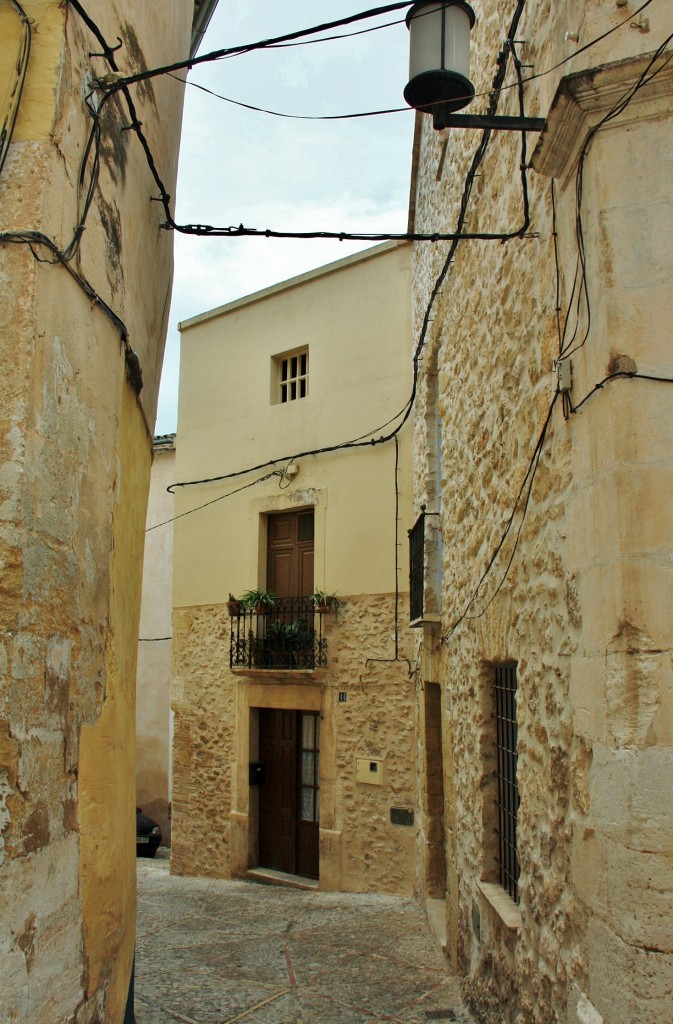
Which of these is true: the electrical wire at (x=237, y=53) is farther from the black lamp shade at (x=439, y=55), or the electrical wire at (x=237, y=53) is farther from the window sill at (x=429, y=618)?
the window sill at (x=429, y=618)

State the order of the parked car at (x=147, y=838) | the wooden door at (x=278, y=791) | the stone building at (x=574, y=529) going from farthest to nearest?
the parked car at (x=147, y=838) → the wooden door at (x=278, y=791) → the stone building at (x=574, y=529)

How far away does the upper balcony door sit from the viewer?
1065 cm

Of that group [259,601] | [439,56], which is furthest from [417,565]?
[439,56]

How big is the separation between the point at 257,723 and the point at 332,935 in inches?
154

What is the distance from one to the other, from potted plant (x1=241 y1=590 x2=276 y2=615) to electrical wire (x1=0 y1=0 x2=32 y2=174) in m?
7.78

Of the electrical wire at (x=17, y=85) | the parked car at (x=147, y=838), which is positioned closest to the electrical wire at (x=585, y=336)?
the electrical wire at (x=17, y=85)

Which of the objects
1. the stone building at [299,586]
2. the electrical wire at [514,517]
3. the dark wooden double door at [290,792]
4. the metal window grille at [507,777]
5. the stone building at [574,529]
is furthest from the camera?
the dark wooden double door at [290,792]

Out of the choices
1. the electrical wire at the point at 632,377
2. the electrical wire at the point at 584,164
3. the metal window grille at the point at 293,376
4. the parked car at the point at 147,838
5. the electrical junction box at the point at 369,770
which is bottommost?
the parked car at the point at 147,838

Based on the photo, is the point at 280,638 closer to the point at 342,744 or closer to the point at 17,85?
the point at 342,744

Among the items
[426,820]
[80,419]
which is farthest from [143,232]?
[426,820]

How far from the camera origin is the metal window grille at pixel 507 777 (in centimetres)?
453

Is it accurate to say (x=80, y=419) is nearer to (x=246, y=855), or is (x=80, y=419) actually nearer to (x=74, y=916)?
(x=74, y=916)

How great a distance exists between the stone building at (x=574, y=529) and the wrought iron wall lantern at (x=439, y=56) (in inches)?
14.2

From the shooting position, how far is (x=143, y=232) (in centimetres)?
459
